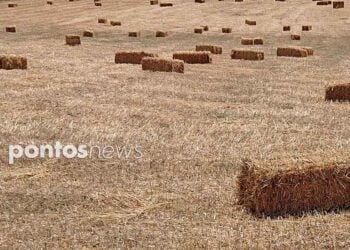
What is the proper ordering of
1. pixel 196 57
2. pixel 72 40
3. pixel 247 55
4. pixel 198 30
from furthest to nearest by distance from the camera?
pixel 198 30
pixel 72 40
pixel 247 55
pixel 196 57

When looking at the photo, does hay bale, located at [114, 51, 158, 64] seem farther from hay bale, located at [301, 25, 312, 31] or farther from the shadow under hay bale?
hay bale, located at [301, 25, 312, 31]

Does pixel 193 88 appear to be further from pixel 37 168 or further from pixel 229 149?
pixel 37 168

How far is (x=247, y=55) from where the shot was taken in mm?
27203

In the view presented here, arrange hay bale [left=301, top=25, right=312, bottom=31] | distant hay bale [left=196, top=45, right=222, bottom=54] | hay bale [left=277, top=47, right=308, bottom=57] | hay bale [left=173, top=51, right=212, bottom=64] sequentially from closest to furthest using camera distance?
hay bale [left=173, top=51, right=212, bottom=64] → hay bale [left=277, top=47, right=308, bottom=57] → distant hay bale [left=196, top=45, right=222, bottom=54] → hay bale [left=301, top=25, right=312, bottom=31]

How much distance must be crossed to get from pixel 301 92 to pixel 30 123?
808 centimetres

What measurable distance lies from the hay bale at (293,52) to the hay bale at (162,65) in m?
8.75

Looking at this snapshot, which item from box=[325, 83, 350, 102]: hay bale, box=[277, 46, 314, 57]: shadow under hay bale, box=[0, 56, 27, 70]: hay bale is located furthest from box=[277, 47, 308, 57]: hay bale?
box=[0, 56, 27, 70]: hay bale

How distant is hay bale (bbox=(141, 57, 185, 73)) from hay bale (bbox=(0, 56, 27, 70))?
3617 mm

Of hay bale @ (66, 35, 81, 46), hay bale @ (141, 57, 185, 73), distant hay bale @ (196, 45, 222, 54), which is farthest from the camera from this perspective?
hay bale @ (66, 35, 81, 46)

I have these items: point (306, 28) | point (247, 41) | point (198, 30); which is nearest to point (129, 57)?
point (247, 41)

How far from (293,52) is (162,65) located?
9.22 meters

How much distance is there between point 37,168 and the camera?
408 inches

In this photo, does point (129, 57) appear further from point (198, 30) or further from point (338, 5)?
point (338, 5)

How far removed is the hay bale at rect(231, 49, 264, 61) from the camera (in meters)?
27.0
